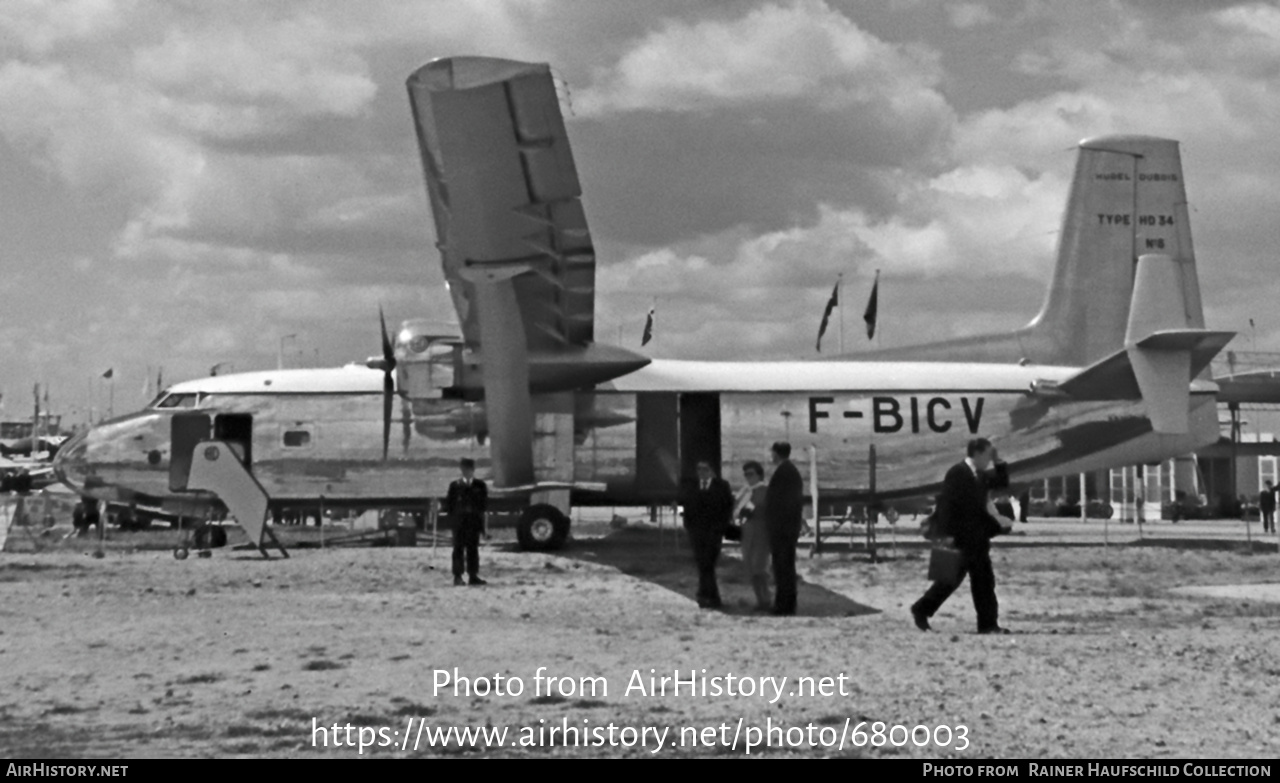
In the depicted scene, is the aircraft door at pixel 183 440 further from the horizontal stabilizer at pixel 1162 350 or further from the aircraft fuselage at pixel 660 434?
the horizontal stabilizer at pixel 1162 350

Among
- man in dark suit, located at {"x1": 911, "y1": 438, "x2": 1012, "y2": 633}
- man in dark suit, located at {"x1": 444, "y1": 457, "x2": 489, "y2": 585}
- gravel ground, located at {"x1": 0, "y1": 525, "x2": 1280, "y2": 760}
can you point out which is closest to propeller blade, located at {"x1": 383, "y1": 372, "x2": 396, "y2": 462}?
gravel ground, located at {"x1": 0, "y1": 525, "x2": 1280, "y2": 760}

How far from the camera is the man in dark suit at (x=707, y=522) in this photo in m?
14.8

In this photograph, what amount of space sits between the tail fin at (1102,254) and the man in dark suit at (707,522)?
1394cm

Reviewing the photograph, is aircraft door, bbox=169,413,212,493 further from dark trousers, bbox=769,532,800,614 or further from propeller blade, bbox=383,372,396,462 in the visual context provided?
dark trousers, bbox=769,532,800,614

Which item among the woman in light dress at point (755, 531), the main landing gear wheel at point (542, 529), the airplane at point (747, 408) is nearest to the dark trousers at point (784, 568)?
the woman in light dress at point (755, 531)

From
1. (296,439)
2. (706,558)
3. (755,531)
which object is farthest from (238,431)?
(755,531)

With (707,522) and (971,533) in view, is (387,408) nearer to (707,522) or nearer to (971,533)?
(707,522)

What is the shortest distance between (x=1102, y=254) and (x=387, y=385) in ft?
48.4

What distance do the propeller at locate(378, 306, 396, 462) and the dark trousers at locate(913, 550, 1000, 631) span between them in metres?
14.0

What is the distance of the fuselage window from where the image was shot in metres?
26.0

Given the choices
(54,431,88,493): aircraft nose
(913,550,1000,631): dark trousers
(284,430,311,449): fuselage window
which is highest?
(284,430,311,449): fuselage window

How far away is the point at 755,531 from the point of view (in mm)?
14938
